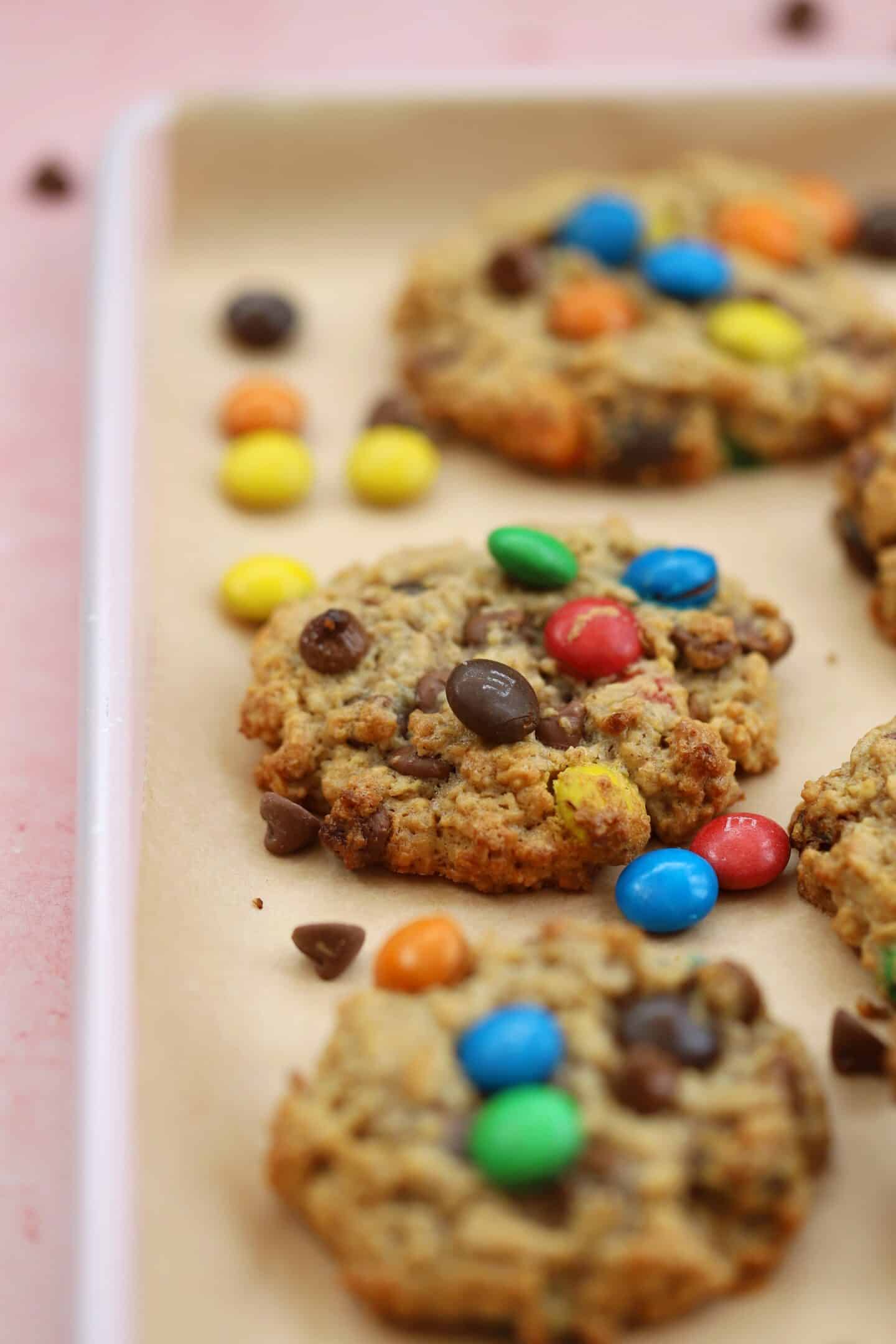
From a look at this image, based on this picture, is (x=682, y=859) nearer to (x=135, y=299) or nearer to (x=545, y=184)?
(x=135, y=299)

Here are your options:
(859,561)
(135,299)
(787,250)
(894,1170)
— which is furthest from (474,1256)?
(787,250)

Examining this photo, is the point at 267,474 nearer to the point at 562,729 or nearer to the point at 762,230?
the point at 562,729

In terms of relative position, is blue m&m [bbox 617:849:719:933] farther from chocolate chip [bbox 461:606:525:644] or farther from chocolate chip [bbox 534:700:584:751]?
chocolate chip [bbox 461:606:525:644]

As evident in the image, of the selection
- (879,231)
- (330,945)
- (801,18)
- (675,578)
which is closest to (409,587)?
(675,578)

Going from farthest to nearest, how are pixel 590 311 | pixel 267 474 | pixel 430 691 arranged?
pixel 590 311 → pixel 267 474 → pixel 430 691

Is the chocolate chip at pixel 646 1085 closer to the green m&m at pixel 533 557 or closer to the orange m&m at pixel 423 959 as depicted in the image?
the orange m&m at pixel 423 959
